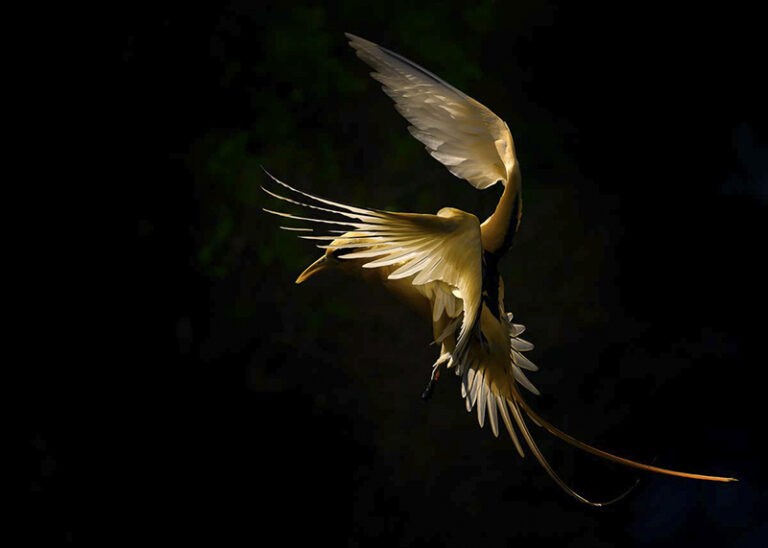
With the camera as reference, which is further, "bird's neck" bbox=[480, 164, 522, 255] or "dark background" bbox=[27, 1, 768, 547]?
"dark background" bbox=[27, 1, 768, 547]

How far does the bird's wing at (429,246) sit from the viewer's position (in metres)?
0.76

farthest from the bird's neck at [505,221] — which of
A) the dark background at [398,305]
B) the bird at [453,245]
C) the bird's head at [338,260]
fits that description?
the dark background at [398,305]

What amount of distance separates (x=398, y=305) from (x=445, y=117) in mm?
824

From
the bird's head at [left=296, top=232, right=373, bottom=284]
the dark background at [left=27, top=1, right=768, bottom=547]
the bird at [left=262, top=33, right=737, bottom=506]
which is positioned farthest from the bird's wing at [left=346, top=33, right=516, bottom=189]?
the dark background at [left=27, top=1, right=768, bottom=547]

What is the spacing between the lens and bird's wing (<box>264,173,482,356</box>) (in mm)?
764

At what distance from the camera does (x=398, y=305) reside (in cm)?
166

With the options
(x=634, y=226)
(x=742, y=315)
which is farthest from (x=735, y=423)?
(x=634, y=226)

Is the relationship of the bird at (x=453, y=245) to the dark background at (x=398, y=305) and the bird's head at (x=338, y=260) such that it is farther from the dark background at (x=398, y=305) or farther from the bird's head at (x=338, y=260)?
the dark background at (x=398, y=305)

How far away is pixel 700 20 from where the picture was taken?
1.56 meters

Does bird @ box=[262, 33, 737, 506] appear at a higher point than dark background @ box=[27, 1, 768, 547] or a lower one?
higher

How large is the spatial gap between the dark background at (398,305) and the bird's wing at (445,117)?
0.71 m

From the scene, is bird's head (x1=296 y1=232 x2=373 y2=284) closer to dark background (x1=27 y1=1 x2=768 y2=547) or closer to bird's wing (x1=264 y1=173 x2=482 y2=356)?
bird's wing (x1=264 y1=173 x2=482 y2=356)

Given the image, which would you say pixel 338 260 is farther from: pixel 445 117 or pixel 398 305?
pixel 398 305

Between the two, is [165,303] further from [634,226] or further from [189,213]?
[634,226]
